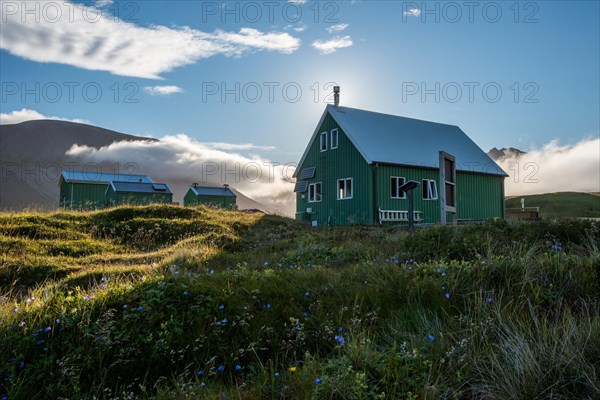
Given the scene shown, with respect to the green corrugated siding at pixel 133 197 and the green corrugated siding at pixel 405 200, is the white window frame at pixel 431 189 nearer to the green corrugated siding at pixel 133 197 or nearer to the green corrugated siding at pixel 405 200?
the green corrugated siding at pixel 405 200

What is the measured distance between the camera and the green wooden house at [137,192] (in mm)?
38219

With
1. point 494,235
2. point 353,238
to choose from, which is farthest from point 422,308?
point 353,238

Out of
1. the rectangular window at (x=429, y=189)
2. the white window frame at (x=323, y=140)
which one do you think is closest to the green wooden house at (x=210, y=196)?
the white window frame at (x=323, y=140)

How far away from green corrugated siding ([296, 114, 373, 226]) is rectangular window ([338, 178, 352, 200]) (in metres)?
0.23

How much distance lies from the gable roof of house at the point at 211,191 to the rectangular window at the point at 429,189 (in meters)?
25.2

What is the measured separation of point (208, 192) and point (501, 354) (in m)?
42.8

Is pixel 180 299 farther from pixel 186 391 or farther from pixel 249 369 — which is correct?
pixel 186 391

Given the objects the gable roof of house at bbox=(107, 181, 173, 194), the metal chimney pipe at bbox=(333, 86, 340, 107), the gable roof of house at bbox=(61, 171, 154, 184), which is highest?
the metal chimney pipe at bbox=(333, 86, 340, 107)

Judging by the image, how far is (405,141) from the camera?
1048 inches

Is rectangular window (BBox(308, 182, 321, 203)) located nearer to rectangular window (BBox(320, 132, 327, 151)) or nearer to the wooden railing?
rectangular window (BBox(320, 132, 327, 151))

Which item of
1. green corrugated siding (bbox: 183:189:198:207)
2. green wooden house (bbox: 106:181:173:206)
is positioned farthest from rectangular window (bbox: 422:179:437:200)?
green corrugated siding (bbox: 183:189:198:207)

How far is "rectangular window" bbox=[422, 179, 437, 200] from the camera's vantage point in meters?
25.0

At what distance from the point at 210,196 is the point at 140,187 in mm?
6883

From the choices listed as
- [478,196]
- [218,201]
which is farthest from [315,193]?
[218,201]
